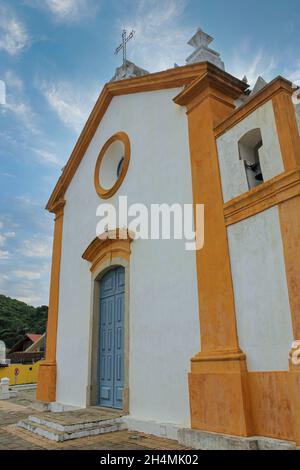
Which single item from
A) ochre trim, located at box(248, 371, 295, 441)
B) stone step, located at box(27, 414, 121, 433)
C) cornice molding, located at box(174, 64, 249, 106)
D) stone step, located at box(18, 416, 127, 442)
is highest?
cornice molding, located at box(174, 64, 249, 106)

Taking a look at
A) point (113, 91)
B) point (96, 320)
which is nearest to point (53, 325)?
point (96, 320)

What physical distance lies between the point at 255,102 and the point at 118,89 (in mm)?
4328

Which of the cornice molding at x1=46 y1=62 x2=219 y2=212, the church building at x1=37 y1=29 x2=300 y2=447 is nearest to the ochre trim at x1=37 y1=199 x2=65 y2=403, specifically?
the church building at x1=37 y1=29 x2=300 y2=447

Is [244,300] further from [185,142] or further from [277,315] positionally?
[185,142]

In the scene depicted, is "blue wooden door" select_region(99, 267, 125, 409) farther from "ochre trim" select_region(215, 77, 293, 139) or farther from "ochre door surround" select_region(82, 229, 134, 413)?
"ochre trim" select_region(215, 77, 293, 139)

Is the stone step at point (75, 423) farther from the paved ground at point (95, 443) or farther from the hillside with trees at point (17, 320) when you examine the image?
the hillside with trees at point (17, 320)

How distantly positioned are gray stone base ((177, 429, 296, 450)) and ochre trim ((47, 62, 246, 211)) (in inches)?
194

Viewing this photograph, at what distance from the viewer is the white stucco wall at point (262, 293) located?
3916 mm

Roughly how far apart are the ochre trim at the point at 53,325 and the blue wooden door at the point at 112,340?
2079 mm

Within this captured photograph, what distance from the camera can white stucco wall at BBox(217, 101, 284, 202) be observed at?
14.4ft

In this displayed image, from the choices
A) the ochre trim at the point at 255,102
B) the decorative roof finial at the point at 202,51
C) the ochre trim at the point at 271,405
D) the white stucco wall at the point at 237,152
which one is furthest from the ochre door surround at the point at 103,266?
the decorative roof finial at the point at 202,51
